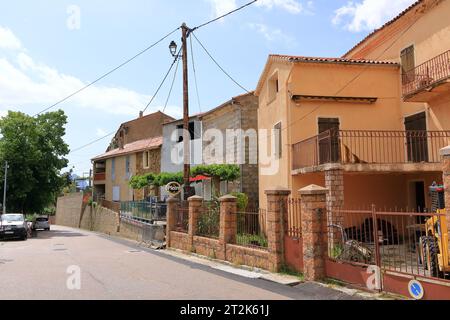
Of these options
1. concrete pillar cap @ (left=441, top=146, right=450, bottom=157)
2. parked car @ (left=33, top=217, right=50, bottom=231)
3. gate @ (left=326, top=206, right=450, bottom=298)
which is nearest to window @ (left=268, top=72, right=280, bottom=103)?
gate @ (left=326, top=206, right=450, bottom=298)

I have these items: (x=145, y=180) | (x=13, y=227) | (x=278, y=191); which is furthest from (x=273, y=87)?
(x=13, y=227)

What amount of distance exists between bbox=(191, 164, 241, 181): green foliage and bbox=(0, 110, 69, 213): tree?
15930 mm

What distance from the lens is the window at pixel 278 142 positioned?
17.3 metres

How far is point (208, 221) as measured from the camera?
14.7 m

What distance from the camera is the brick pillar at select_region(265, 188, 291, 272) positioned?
10078 millimetres

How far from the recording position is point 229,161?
923 inches

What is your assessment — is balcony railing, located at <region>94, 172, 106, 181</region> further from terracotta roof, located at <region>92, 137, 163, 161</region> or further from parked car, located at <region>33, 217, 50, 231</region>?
parked car, located at <region>33, 217, 50, 231</region>

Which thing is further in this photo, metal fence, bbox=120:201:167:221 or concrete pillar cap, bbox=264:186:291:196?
metal fence, bbox=120:201:167:221

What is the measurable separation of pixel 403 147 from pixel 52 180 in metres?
26.6

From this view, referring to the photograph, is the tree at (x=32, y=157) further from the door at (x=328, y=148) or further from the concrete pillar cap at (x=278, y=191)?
the concrete pillar cap at (x=278, y=191)

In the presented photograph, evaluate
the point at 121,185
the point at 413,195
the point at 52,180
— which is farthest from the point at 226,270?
the point at 121,185

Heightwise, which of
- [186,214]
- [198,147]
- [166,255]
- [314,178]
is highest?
[198,147]
